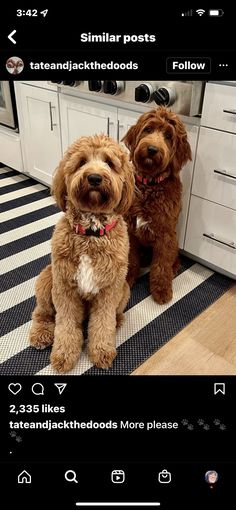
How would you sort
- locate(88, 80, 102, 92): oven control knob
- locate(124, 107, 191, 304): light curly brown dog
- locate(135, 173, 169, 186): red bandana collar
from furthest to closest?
1. locate(88, 80, 102, 92): oven control knob
2. locate(135, 173, 169, 186): red bandana collar
3. locate(124, 107, 191, 304): light curly brown dog

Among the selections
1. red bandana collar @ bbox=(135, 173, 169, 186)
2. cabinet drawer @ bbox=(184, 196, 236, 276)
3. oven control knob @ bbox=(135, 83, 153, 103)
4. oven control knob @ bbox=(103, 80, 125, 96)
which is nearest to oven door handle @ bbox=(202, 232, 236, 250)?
cabinet drawer @ bbox=(184, 196, 236, 276)

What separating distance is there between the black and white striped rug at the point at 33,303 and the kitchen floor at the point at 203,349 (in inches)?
1.3

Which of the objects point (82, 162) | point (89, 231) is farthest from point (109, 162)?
point (89, 231)

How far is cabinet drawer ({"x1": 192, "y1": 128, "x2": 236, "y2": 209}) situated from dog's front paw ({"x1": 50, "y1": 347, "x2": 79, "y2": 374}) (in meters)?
0.90

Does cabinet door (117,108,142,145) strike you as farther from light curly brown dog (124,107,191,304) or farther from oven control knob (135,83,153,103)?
light curly brown dog (124,107,191,304)

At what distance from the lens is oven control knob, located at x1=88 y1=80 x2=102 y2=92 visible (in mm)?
1849

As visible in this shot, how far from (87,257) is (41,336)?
42cm
